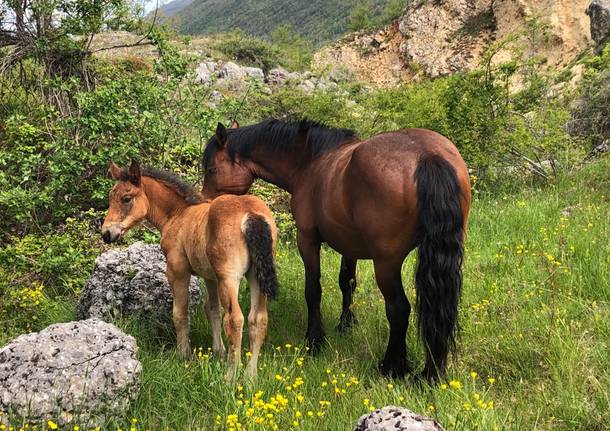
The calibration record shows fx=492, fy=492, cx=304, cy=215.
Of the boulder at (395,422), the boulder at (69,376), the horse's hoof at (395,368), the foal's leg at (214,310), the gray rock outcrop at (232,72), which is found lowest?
the horse's hoof at (395,368)

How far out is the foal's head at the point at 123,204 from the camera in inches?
170

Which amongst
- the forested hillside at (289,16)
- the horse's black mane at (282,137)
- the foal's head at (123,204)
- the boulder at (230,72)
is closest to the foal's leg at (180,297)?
the foal's head at (123,204)

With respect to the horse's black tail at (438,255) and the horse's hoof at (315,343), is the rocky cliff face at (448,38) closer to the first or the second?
the horse's hoof at (315,343)

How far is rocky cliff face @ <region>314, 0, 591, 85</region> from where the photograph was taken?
1086 inches

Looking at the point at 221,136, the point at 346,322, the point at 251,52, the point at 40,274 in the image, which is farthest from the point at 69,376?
the point at 251,52

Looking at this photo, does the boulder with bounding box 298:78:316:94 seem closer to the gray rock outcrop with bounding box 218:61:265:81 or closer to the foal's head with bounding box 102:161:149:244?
the gray rock outcrop with bounding box 218:61:265:81

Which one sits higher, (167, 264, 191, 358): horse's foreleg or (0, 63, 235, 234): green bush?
(0, 63, 235, 234): green bush

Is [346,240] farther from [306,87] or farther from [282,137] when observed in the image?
[306,87]

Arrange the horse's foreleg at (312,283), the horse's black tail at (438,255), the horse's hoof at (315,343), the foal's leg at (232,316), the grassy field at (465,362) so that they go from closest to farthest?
the grassy field at (465,362)
the horse's black tail at (438,255)
the foal's leg at (232,316)
the horse's hoof at (315,343)
the horse's foreleg at (312,283)

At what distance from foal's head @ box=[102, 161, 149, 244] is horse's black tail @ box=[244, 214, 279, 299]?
136 cm

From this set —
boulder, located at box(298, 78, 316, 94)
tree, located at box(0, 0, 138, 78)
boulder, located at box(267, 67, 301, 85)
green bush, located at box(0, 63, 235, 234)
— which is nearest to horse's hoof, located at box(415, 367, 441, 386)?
green bush, located at box(0, 63, 235, 234)

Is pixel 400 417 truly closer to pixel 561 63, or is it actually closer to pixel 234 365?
pixel 234 365

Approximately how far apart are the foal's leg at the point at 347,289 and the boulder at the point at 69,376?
2.15 meters

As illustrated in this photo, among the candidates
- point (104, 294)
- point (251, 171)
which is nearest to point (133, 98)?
point (251, 171)
